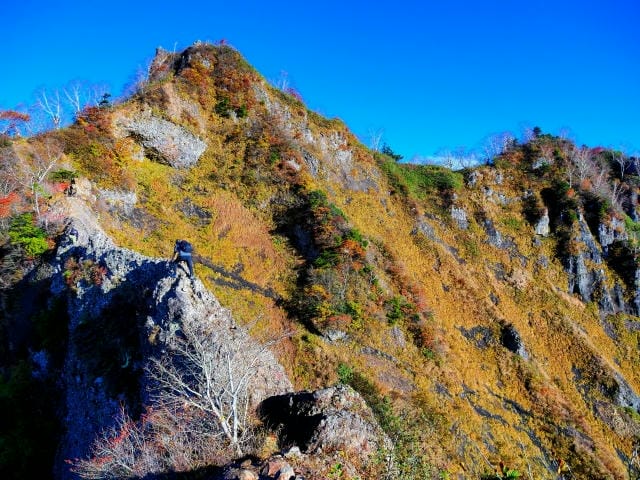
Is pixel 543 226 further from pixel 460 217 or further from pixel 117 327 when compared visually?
pixel 117 327

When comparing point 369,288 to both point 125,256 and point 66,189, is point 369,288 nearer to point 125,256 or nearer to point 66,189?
point 125,256

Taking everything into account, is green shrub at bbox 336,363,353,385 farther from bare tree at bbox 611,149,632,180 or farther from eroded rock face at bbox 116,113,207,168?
bare tree at bbox 611,149,632,180

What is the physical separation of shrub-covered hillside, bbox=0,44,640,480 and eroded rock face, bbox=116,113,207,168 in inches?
7.2

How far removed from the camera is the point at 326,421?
12.3 meters

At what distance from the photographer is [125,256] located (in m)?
21.4

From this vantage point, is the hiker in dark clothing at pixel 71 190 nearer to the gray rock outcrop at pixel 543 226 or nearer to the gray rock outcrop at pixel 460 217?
the gray rock outcrop at pixel 460 217

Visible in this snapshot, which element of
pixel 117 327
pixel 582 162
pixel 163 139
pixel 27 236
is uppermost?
pixel 582 162

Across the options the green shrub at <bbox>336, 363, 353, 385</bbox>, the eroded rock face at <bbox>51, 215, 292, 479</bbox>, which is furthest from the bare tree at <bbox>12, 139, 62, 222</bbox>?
the green shrub at <bbox>336, 363, 353, 385</bbox>

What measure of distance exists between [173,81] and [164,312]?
35529mm

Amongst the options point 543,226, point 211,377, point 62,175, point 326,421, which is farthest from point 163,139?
point 543,226

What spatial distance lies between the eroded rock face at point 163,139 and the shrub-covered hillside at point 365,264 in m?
0.18

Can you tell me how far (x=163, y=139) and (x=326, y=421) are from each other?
35.3 meters

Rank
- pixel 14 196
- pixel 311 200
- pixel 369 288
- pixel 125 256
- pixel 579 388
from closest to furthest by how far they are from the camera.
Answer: pixel 125 256 → pixel 14 196 → pixel 369 288 → pixel 579 388 → pixel 311 200

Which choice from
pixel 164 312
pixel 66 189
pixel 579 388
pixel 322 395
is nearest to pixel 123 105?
pixel 66 189
